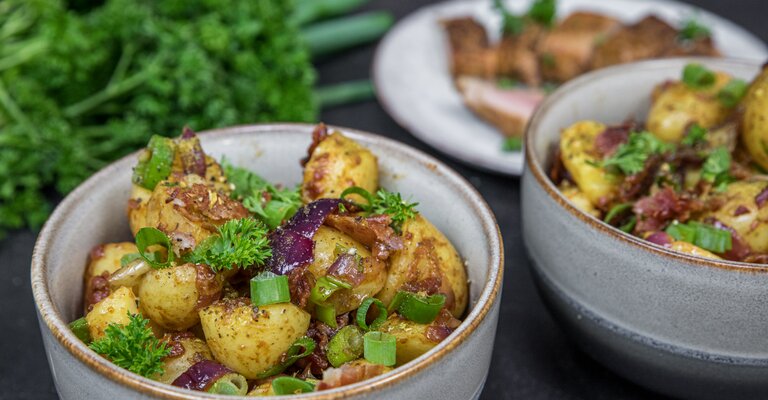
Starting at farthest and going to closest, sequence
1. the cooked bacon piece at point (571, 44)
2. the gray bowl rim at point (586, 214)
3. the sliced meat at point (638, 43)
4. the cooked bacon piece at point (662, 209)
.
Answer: the cooked bacon piece at point (571, 44), the sliced meat at point (638, 43), the cooked bacon piece at point (662, 209), the gray bowl rim at point (586, 214)

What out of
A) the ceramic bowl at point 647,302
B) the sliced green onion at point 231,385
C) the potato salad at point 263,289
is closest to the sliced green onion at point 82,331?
the potato salad at point 263,289

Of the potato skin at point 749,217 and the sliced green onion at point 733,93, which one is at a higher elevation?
the sliced green onion at point 733,93

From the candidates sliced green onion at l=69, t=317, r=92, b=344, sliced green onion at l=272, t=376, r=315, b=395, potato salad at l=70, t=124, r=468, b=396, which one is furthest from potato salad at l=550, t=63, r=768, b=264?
sliced green onion at l=69, t=317, r=92, b=344

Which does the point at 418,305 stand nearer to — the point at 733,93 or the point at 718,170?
the point at 718,170

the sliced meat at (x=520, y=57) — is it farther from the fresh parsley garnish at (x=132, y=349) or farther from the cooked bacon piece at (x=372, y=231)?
the fresh parsley garnish at (x=132, y=349)

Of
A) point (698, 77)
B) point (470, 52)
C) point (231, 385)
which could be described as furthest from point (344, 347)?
point (470, 52)

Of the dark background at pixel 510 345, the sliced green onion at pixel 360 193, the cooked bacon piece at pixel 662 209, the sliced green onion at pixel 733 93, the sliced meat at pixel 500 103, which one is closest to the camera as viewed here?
the sliced green onion at pixel 360 193

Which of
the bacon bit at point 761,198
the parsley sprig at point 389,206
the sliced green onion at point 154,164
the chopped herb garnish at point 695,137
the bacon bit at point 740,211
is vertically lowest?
the bacon bit at point 740,211
